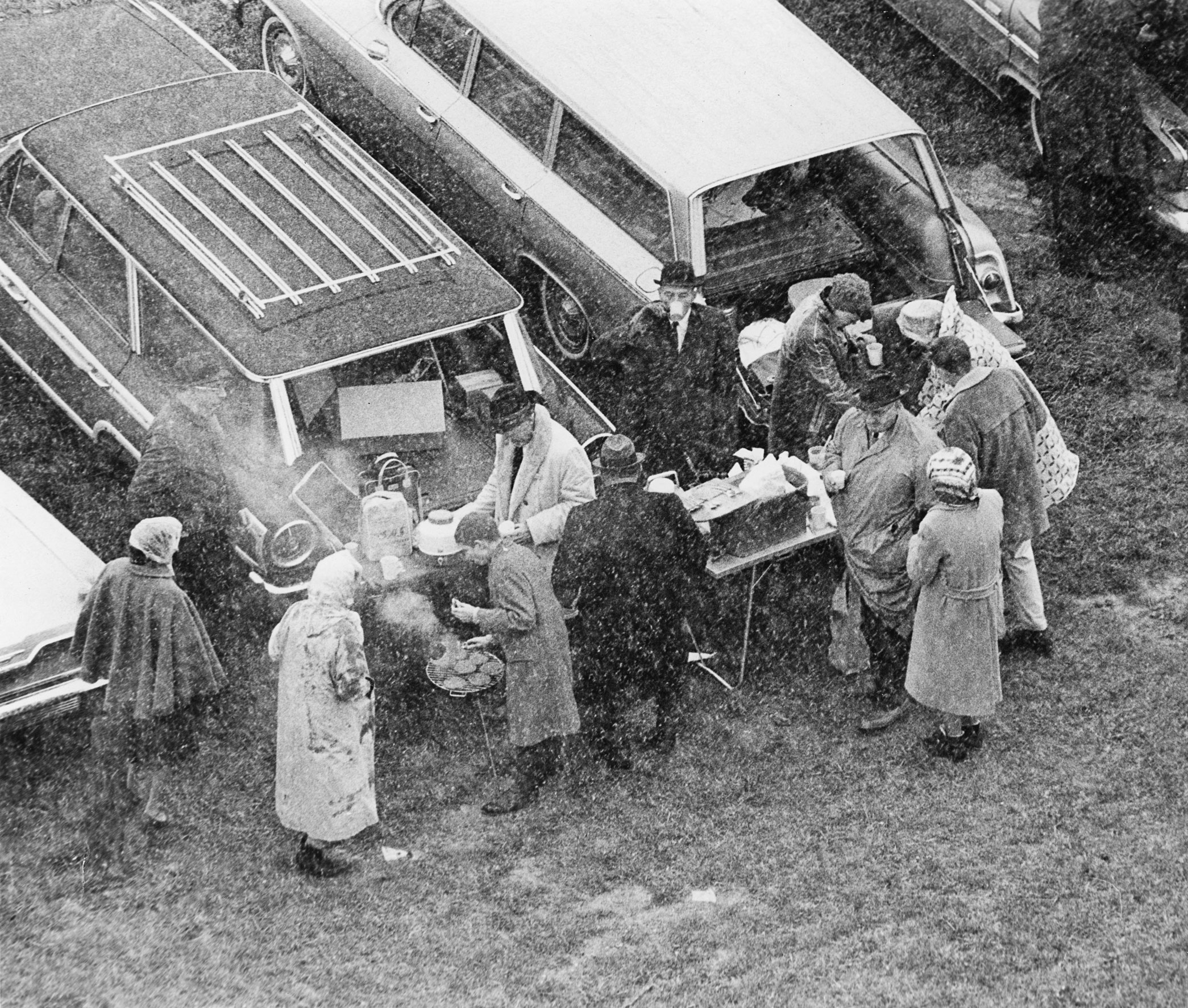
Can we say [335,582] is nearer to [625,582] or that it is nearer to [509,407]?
[509,407]

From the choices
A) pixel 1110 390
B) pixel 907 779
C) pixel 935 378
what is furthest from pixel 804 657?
pixel 1110 390

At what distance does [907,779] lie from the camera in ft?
22.9

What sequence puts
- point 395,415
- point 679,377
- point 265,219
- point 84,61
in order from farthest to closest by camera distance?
point 84,61
point 265,219
point 679,377
point 395,415

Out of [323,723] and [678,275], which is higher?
[678,275]

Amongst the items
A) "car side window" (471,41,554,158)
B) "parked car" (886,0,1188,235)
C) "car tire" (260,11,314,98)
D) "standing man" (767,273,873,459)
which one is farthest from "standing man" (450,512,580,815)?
"parked car" (886,0,1188,235)

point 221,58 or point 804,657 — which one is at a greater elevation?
point 221,58

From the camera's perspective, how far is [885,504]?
22.9ft

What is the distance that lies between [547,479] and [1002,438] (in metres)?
2.20

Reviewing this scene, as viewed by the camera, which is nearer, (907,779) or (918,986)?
(918,986)

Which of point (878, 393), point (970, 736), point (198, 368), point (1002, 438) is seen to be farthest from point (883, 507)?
point (198, 368)

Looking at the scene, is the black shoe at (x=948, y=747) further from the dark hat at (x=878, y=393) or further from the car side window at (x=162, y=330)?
the car side window at (x=162, y=330)

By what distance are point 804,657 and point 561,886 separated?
2.06m

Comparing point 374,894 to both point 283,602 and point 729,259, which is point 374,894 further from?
point 729,259

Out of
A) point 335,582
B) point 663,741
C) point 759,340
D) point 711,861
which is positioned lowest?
point 663,741
